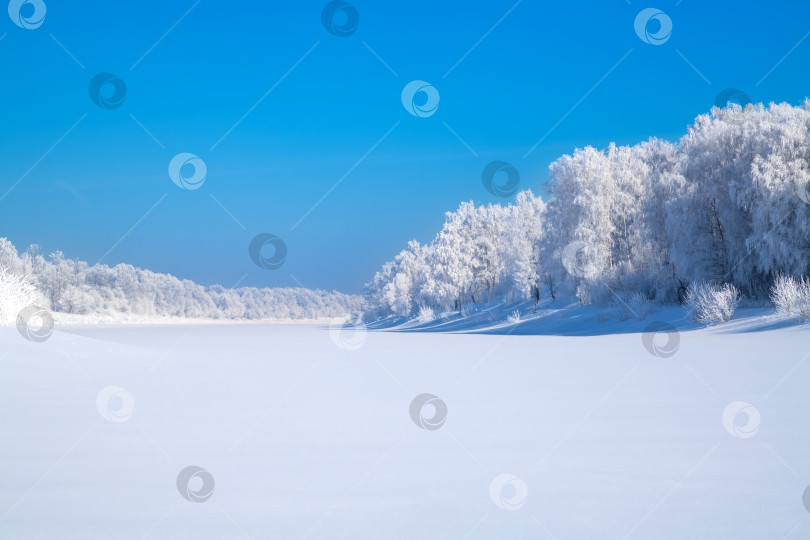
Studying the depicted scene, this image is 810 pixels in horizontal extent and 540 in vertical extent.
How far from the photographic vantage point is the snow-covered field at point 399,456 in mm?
2803

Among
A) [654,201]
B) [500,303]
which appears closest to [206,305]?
[500,303]

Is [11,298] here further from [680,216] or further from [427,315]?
[427,315]

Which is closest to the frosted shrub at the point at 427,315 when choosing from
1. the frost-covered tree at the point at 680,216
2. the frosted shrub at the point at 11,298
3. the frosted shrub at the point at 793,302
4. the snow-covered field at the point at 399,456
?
the frost-covered tree at the point at 680,216

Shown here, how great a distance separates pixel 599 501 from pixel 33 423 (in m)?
4.27

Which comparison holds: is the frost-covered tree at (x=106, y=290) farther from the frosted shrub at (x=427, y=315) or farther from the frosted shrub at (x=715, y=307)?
the frosted shrub at (x=427, y=315)

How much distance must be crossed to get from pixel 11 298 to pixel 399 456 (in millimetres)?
12134

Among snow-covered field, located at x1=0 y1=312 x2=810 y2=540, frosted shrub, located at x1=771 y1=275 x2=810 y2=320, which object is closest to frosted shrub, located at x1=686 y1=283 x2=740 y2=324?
frosted shrub, located at x1=771 y1=275 x2=810 y2=320

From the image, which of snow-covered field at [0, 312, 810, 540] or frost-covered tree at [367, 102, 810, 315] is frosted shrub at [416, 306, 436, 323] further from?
snow-covered field at [0, 312, 810, 540]

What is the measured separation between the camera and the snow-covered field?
9.20 feet

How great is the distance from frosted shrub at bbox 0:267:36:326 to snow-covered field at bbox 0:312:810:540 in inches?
207

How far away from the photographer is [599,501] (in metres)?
3.01

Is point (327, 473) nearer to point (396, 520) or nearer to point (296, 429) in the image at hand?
point (396, 520)

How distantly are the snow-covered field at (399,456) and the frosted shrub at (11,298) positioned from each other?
5253mm

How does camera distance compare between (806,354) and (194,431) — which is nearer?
(194,431)
